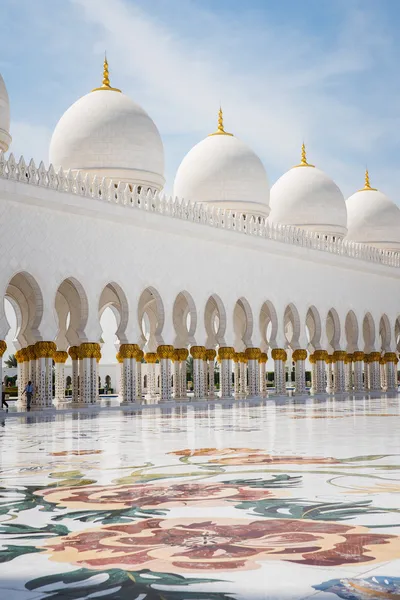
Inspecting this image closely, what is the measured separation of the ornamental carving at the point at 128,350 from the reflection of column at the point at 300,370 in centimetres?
573

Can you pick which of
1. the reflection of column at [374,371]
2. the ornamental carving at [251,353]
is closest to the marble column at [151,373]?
the ornamental carving at [251,353]

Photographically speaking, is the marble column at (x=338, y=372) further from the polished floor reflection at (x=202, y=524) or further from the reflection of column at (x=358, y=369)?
the polished floor reflection at (x=202, y=524)

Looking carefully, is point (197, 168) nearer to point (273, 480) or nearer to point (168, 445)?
point (168, 445)

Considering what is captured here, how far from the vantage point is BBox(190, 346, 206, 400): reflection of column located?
17.5m

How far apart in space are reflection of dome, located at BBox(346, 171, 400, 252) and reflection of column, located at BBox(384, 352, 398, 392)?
3694mm

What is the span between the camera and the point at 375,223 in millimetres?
26312

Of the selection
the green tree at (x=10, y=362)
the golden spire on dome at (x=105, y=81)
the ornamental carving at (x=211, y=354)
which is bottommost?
the ornamental carving at (x=211, y=354)

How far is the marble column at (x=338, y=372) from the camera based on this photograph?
21.9 metres

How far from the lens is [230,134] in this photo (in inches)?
861

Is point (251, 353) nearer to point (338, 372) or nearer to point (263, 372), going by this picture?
point (263, 372)

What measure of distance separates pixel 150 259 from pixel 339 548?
560 inches

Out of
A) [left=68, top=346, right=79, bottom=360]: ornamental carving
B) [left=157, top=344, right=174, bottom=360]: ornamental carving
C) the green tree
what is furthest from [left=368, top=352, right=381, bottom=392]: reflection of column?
the green tree

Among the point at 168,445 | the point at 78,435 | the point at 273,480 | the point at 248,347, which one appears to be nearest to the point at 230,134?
the point at 248,347

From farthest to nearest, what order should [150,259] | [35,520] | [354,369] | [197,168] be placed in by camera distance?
[354,369], [197,168], [150,259], [35,520]
